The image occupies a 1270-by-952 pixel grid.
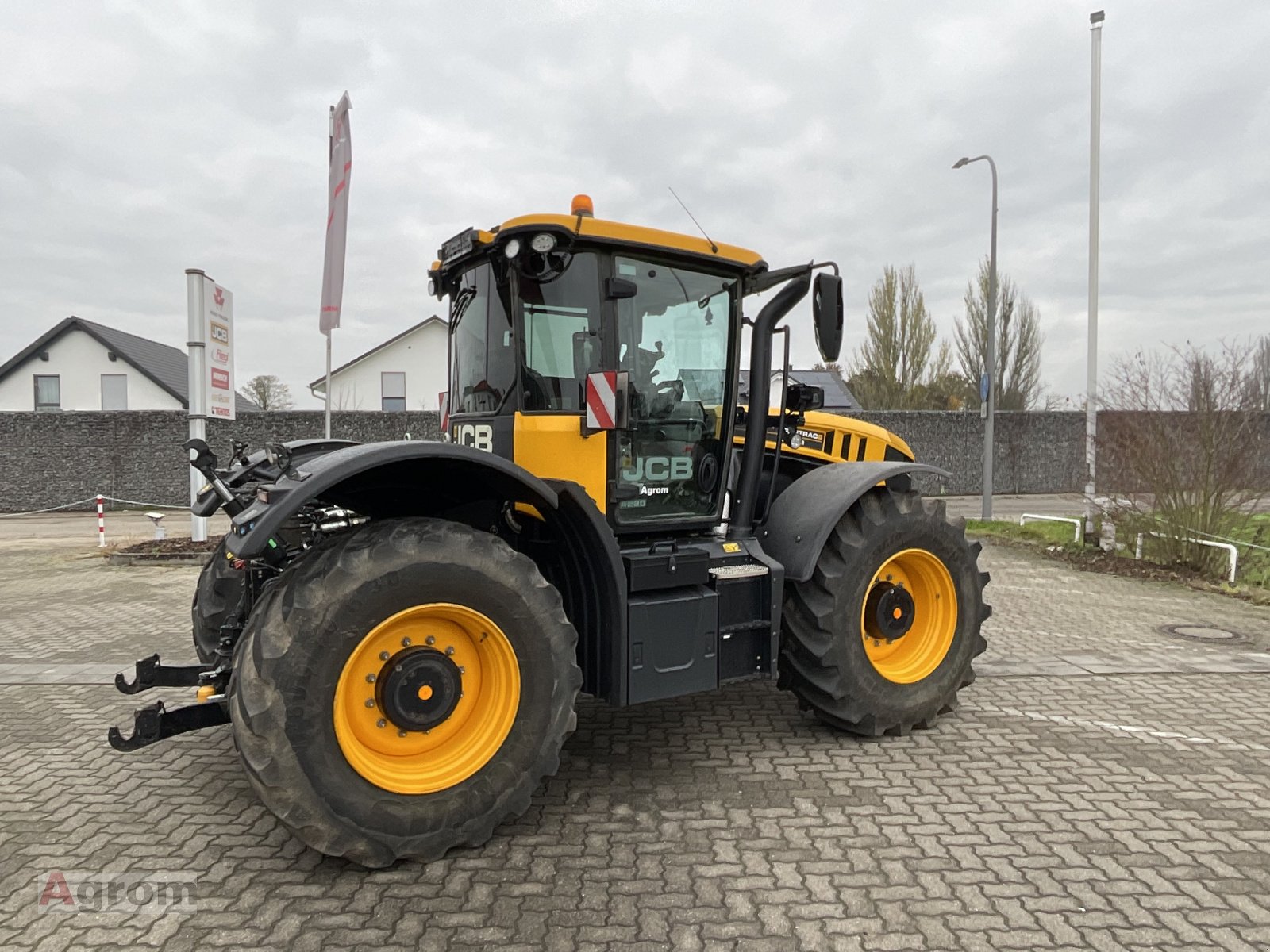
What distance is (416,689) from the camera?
9.53 ft

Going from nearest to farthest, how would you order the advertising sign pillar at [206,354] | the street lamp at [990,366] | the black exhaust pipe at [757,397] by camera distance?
the black exhaust pipe at [757,397], the advertising sign pillar at [206,354], the street lamp at [990,366]

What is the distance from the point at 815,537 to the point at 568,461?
4.20ft

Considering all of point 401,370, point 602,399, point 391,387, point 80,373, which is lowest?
point 602,399

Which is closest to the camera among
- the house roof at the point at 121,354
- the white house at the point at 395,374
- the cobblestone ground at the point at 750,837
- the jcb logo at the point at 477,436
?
the cobblestone ground at the point at 750,837

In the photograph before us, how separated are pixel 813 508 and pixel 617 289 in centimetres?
146

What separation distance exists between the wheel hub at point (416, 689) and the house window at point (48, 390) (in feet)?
113

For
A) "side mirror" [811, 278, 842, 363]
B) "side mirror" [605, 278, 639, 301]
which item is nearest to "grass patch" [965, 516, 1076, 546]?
"side mirror" [811, 278, 842, 363]

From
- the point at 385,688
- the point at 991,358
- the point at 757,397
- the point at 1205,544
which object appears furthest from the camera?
the point at 991,358

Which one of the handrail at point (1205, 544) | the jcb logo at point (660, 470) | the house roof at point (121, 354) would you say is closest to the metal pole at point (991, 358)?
the handrail at point (1205, 544)

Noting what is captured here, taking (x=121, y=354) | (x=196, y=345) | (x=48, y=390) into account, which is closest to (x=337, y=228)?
(x=196, y=345)

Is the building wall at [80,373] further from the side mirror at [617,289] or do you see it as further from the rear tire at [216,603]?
the side mirror at [617,289]

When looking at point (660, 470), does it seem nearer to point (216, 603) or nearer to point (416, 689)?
point (416, 689)

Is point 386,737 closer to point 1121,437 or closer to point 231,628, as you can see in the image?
point 231,628

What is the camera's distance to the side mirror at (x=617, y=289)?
3561 mm
